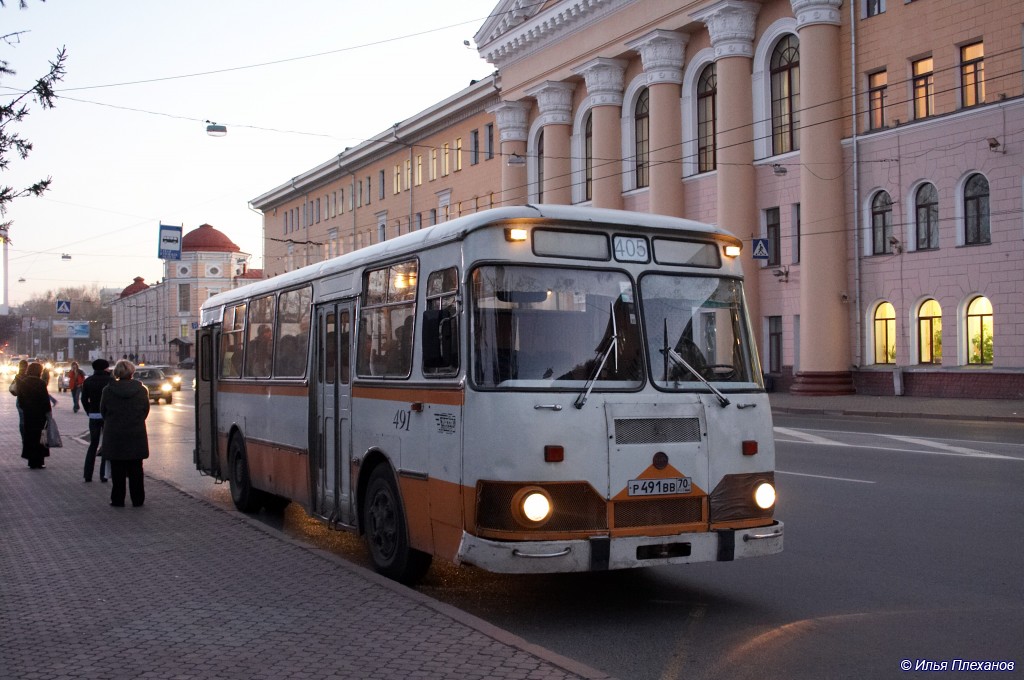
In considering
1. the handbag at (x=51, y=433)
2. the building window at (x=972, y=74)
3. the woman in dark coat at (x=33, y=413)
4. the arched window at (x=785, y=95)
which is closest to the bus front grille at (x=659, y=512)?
the woman in dark coat at (x=33, y=413)

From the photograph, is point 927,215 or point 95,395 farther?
point 927,215

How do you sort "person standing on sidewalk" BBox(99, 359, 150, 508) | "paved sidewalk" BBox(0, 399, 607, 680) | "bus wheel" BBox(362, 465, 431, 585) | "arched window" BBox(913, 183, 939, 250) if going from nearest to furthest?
"paved sidewalk" BBox(0, 399, 607, 680)
"bus wheel" BBox(362, 465, 431, 585)
"person standing on sidewalk" BBox(99, 359, 150, 508)
"arched window" BBox(913, 183, 939, 250)

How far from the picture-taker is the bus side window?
7.32 metres

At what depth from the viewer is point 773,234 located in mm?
38938

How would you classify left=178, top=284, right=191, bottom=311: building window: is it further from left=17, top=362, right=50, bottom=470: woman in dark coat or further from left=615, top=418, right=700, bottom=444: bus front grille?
left=615, top=418, right=700, bottom=444: bus front grille

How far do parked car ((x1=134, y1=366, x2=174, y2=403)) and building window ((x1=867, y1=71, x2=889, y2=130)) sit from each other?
28.2 m

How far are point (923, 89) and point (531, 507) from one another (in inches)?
1182

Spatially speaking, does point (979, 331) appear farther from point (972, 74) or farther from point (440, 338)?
point (440, 338)

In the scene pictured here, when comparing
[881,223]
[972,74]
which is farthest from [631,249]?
[881,223]

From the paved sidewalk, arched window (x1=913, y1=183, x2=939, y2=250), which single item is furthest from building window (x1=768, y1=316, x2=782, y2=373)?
the paved sidewalk

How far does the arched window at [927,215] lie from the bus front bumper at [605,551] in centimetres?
2766

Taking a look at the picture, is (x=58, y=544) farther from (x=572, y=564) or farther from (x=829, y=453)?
(x=829, y=453)

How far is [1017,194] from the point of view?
3038 cm

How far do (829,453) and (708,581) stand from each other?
31.4ft
